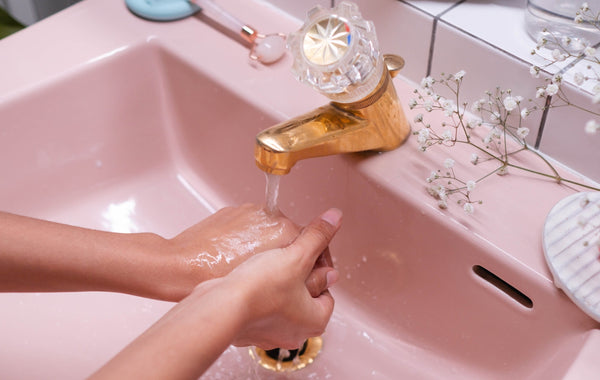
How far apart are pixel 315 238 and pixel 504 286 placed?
0.16 metres

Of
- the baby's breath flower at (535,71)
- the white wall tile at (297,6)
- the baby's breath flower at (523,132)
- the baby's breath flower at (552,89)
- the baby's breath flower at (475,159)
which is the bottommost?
the baby's breath flower at (475,159)

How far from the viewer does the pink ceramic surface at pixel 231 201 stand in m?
0.56

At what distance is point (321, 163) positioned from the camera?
653 mm

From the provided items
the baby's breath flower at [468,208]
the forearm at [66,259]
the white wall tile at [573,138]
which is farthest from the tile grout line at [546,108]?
the forearm at [66,259]

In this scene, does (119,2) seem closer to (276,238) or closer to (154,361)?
(276,238)

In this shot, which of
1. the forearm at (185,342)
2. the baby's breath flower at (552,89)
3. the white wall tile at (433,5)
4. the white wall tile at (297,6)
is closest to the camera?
the forearm at (185,342)

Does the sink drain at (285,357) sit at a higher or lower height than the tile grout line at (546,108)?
lower

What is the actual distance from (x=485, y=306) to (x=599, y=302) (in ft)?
0.35

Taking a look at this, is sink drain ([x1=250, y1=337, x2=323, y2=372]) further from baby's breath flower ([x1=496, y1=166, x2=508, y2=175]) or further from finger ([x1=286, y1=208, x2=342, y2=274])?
baby's breath flower ([x1=496, y1=166, x2=508, y2=175])

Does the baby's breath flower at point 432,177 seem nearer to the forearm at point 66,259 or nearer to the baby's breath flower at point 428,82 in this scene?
the baby's breath flower at point 428,82

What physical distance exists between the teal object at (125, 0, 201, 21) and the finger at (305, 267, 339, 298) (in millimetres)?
348

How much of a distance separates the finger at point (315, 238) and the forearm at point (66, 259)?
0.41 feet

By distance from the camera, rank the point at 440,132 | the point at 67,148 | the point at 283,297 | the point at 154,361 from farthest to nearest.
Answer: the point at 67,148, the point at 440,132, the point at 283,297, the point at 154,361

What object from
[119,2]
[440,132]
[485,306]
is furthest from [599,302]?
[119,2]
